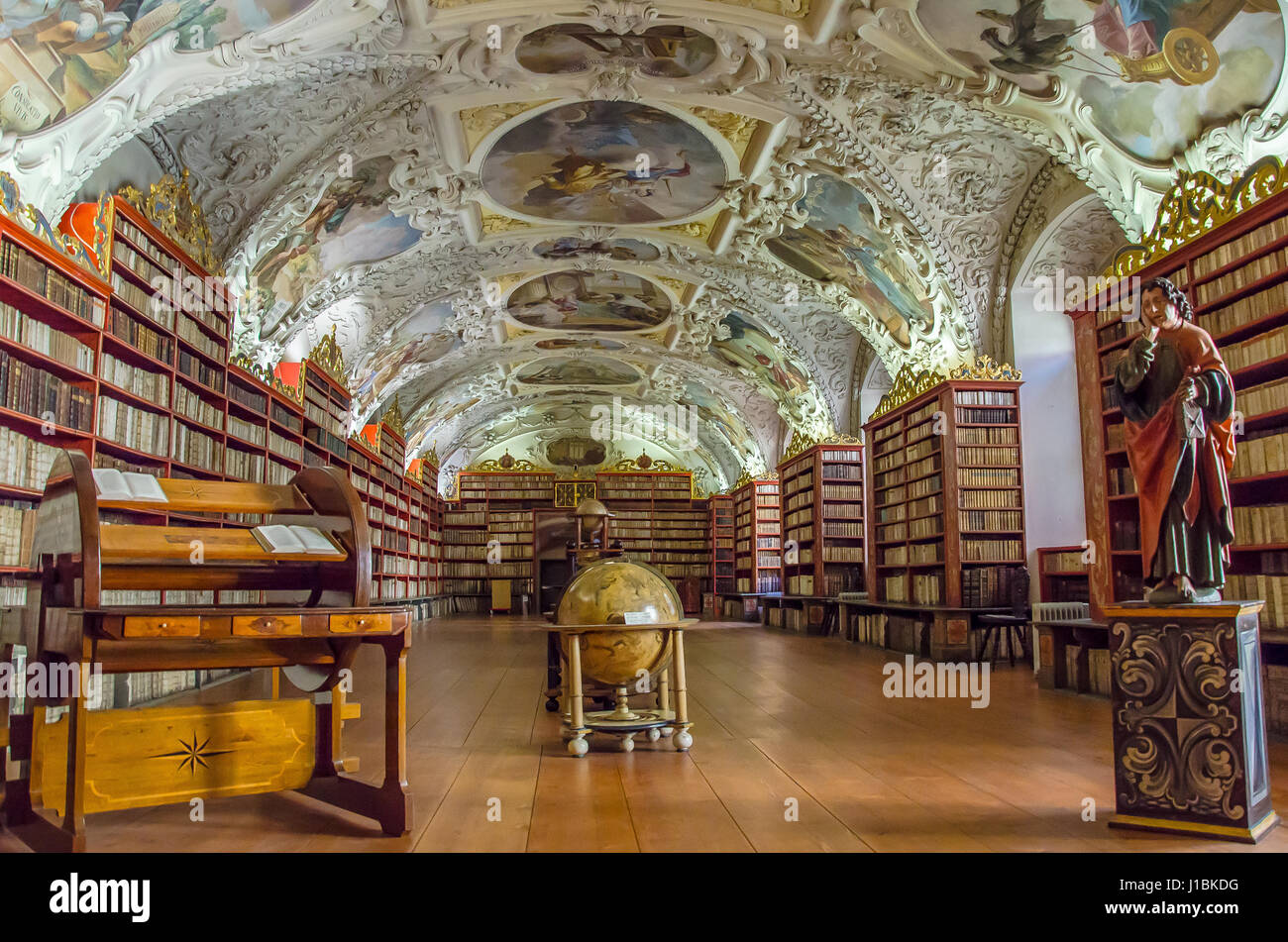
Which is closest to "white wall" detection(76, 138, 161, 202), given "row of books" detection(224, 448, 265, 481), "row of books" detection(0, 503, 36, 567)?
"row of books" detection(0, 503, 36, 567)

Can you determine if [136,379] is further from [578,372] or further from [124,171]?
[578,372]

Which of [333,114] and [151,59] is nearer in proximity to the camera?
[151,59]

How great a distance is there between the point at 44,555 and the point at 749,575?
71.3ft

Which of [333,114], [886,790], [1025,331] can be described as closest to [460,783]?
[886,790]

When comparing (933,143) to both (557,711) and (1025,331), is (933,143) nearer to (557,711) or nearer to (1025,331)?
(1025,331)

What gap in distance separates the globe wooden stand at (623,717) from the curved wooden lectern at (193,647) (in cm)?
143

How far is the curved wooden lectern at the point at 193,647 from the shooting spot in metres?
3.51

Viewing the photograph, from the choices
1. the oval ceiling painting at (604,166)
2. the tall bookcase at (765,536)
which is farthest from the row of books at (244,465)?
the tall bookcase at (765,536)

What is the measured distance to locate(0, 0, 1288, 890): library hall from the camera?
3.85m

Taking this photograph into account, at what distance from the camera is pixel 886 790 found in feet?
14.6

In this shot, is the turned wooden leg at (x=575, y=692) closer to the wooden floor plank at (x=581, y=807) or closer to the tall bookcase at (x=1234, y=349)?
the wooden floor plank at (x=581, y=807)

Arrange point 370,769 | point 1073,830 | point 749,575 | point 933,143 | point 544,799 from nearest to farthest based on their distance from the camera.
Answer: point 1073,830
point 544,799
point 370,769
point 933,143
point 749,575

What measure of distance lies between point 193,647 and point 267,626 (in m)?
0.94

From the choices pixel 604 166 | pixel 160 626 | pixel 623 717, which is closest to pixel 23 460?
pixel 160 626
